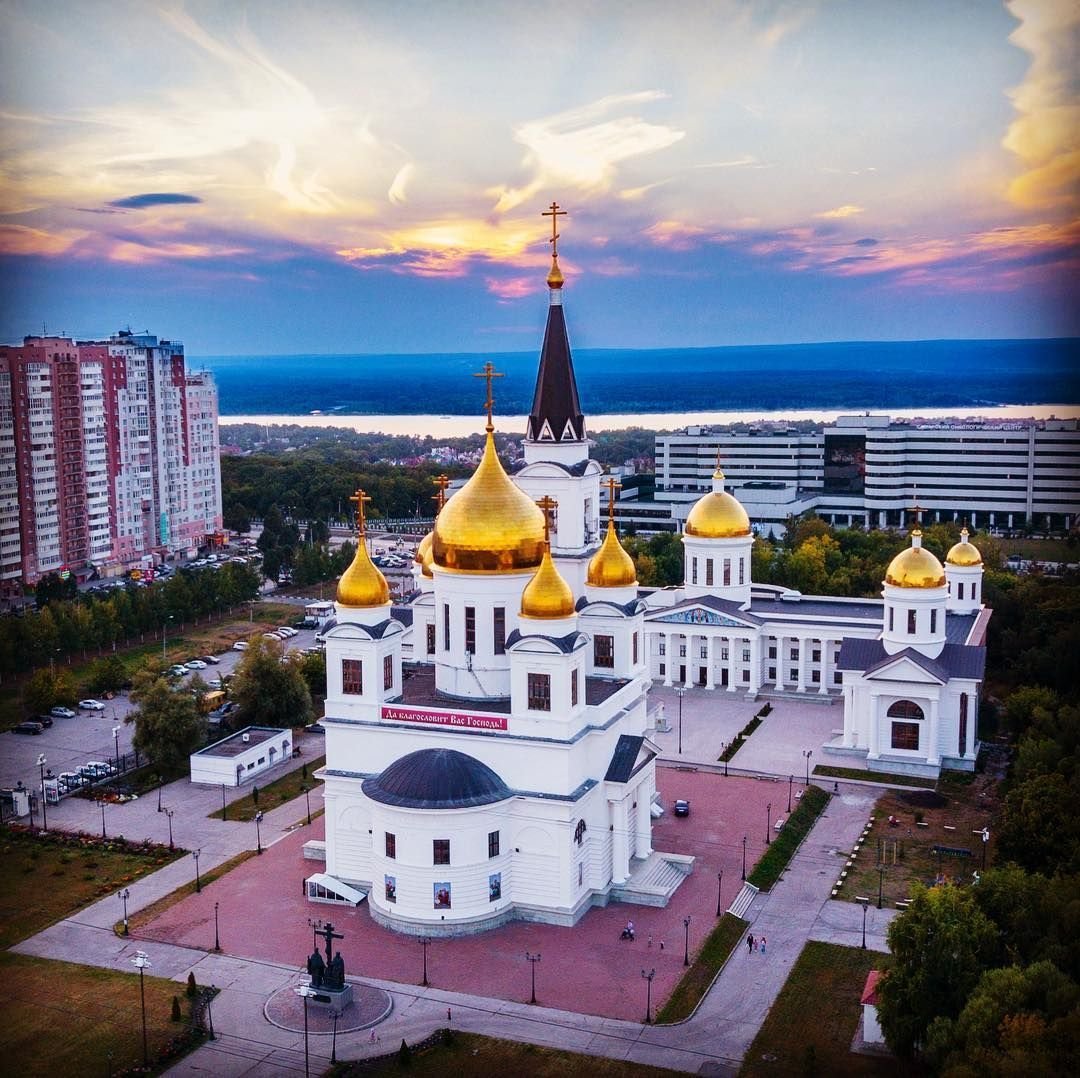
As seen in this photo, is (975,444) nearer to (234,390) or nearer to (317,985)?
(317,985)

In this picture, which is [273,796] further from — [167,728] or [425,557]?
[425,557]

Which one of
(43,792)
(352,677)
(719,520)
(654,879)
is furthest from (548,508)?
(719,520)

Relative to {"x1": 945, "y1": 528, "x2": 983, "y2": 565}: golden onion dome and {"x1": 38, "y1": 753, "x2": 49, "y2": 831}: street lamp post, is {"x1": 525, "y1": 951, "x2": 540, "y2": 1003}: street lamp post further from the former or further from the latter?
{"x1": 945, "y1": 528, "x2": 983, "y2": 565}: golden onion dome

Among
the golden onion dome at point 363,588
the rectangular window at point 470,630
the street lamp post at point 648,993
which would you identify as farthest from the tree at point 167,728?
the street lamp post at point 648,993

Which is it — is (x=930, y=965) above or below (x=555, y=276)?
below

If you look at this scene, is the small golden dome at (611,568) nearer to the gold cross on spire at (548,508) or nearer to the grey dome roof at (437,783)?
the gold cross on spire at (548,508)

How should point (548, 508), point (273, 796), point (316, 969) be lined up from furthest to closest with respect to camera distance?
point (273, 796) < point (548, 508) < point (316, 969)

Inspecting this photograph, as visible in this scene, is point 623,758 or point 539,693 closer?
point 539,693
